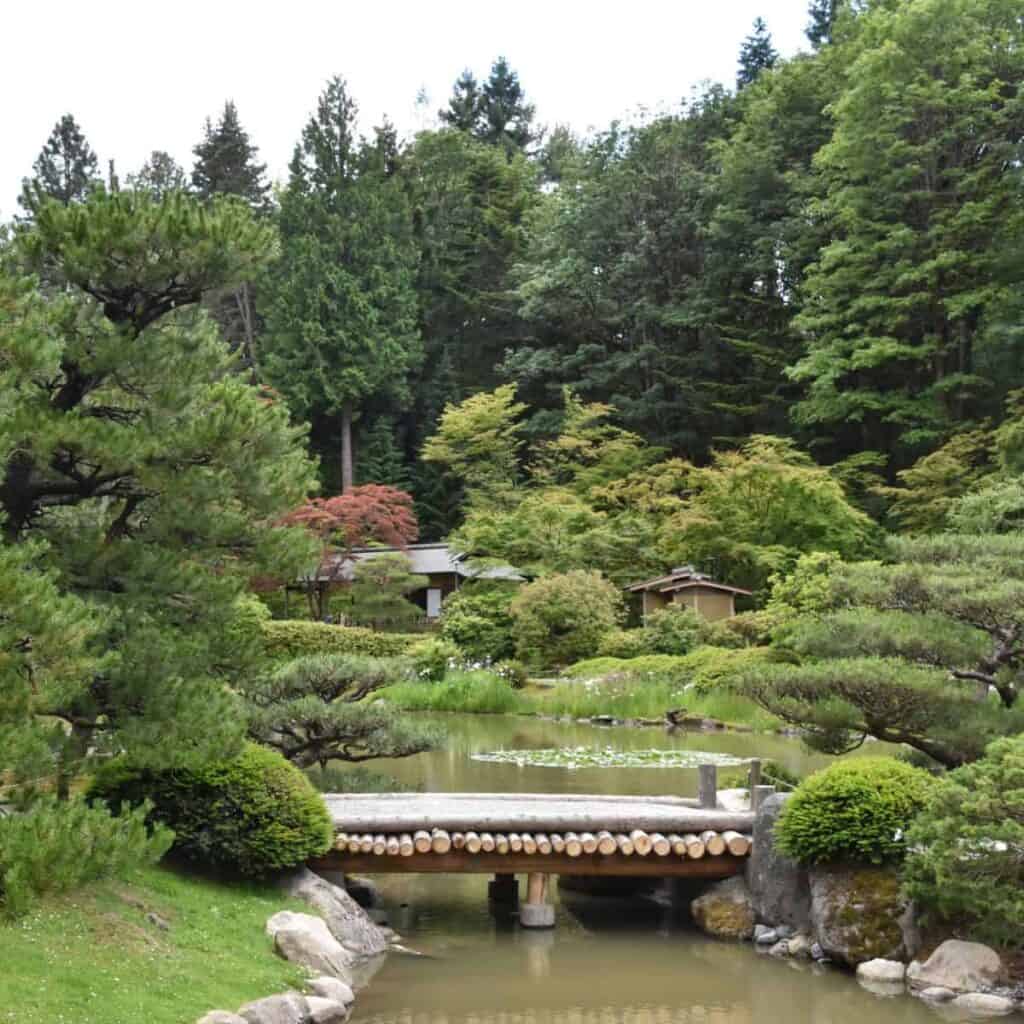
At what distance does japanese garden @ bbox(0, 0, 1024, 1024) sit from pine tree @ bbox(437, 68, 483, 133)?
29.3 ft

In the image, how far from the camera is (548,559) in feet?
91.2

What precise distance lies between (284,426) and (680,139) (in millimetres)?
29782

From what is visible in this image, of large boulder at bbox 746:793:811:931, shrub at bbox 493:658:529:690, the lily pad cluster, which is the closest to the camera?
large boulder at bbox 746:793:811:931

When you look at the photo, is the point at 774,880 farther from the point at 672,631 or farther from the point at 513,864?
the point at 672,631

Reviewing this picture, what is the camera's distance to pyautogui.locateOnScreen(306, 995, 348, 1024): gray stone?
727 centimetres

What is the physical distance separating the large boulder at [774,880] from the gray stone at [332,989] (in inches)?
127

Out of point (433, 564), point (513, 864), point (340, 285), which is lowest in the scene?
point (513, 864)

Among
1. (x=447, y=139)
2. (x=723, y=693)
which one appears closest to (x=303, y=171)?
(x=447, y=139)

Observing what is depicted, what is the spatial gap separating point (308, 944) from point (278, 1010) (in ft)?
3.38

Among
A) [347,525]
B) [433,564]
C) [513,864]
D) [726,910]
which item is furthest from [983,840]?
[433,564]

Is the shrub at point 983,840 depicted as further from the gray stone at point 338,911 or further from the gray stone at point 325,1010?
the gray stone at point 338,911

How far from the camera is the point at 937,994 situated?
8055mm

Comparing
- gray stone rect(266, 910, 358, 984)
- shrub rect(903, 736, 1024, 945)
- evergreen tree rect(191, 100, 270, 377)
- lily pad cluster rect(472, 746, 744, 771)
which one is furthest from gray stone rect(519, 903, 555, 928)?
evergreen tree rect(191, 100, 270, 377)

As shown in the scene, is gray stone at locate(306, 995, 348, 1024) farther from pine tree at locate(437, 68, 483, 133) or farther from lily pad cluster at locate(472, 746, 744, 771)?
pine tree at locate(437, 68, 483, 133)
